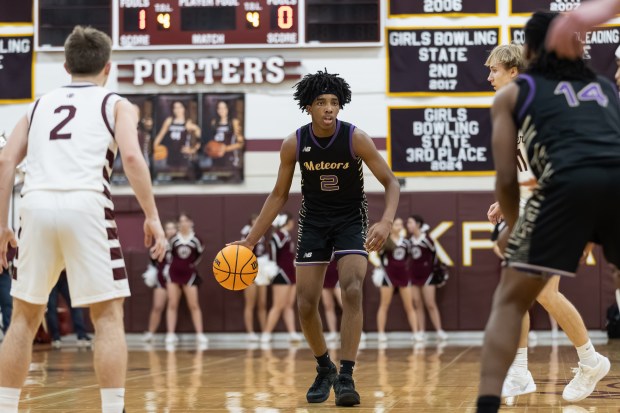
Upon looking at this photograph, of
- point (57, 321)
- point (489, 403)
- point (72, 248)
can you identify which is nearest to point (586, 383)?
point (489, 403)

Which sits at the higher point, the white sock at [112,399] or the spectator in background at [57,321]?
the white sock at [112,399]

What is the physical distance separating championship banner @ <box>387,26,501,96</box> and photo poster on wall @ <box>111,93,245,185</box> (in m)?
2.89

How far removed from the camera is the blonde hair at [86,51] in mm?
5398

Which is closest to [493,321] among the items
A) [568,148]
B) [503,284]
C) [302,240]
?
[503,284]

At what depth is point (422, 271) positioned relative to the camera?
17.6 m

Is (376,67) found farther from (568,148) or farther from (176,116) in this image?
(568,148)

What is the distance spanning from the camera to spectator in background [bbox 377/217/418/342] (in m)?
17.3

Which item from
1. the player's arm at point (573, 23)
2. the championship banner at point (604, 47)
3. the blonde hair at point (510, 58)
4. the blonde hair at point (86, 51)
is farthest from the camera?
the championship banner at point (604, 47)

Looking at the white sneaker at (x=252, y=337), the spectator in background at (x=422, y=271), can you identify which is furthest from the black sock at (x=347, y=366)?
the white sneaker at (x=252, y=337)

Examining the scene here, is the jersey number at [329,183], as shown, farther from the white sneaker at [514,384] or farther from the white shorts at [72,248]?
the white shorts at [72,248]

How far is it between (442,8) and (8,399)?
46.1ft

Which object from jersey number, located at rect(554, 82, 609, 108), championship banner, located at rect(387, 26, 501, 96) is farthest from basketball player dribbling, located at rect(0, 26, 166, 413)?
championship banner, located at rect(387, 26, 501, 96)

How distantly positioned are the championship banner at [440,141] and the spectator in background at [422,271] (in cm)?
103

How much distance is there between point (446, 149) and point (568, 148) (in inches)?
535
